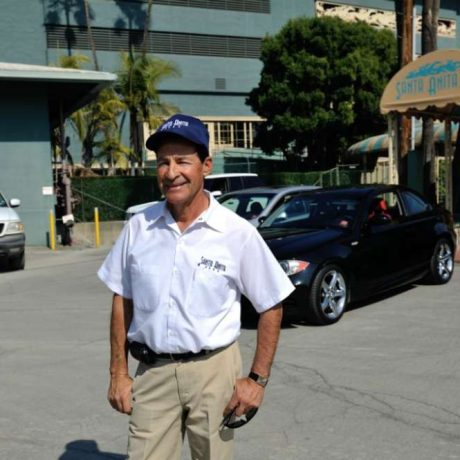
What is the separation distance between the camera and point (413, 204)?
31.9 feet

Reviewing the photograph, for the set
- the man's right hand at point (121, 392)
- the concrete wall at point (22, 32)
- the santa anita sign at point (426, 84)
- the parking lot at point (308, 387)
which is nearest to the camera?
the man's right hand at point (121, 392)

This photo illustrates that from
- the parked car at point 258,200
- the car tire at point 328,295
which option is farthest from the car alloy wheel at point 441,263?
the parked car at point 258,200

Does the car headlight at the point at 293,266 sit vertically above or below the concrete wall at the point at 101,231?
above

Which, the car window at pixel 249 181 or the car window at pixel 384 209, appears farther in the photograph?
the car window at pixel 249 181

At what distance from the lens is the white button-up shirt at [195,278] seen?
2678 millimetres

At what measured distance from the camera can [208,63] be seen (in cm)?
3975

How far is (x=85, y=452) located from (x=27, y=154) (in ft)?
51.7

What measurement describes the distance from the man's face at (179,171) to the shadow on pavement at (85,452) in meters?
2.10

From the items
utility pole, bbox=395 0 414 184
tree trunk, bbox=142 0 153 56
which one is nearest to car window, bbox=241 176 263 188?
utility pole, bbox=395 0 414 184

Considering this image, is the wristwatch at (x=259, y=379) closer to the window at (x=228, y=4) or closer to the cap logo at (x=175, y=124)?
the cap logo at (x=175, y=124)

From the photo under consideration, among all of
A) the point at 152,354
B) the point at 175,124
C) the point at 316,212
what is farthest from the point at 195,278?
the point at 316,212

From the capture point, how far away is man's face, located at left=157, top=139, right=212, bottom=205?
8.94 feet

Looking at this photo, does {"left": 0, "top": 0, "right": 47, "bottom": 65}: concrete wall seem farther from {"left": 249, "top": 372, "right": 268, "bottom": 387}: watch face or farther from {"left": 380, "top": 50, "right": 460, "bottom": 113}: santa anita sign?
{"left": 249, "top": 372, "right": 268, "bottom": 387}: watch face

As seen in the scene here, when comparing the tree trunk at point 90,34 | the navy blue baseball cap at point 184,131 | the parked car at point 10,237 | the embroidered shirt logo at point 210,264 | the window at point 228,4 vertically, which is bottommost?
the parked car at point 10,237
